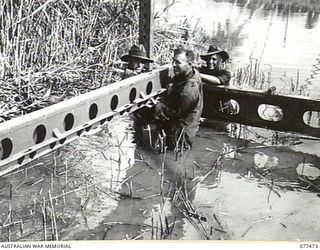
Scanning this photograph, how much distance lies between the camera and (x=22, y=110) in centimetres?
365

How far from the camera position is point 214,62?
14.2 ft

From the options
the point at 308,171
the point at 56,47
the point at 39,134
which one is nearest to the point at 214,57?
the point at 308,171

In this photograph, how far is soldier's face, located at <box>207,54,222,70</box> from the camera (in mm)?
4297

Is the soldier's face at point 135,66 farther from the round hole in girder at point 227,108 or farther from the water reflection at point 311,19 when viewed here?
the water reflection at point 311,19

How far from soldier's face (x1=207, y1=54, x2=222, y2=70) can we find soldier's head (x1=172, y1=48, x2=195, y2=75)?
1.77ft

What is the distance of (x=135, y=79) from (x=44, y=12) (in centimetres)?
128

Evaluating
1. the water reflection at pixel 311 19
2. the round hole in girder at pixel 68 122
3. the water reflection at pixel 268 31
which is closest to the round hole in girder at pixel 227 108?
the water reflection at pixel 268 31

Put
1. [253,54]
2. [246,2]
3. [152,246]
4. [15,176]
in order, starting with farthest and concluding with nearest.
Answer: [246,2]
[253,54]
[15,176]
[152,246]

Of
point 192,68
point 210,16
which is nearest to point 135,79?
point 192,68

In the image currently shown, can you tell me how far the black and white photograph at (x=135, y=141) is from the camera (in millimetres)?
2803

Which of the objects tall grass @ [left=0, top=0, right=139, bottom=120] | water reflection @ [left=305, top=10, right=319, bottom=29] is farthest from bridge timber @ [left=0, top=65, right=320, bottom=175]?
water reflection @ [left=305, top=10, right=319, bottom=29]

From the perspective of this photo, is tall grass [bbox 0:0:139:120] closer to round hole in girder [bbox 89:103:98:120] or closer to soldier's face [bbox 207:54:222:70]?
round hole in girder [bbox 89:103:98:120]

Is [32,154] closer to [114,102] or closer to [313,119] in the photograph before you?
[114,102]

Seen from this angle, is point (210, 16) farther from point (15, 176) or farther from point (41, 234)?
point (41, 234)
